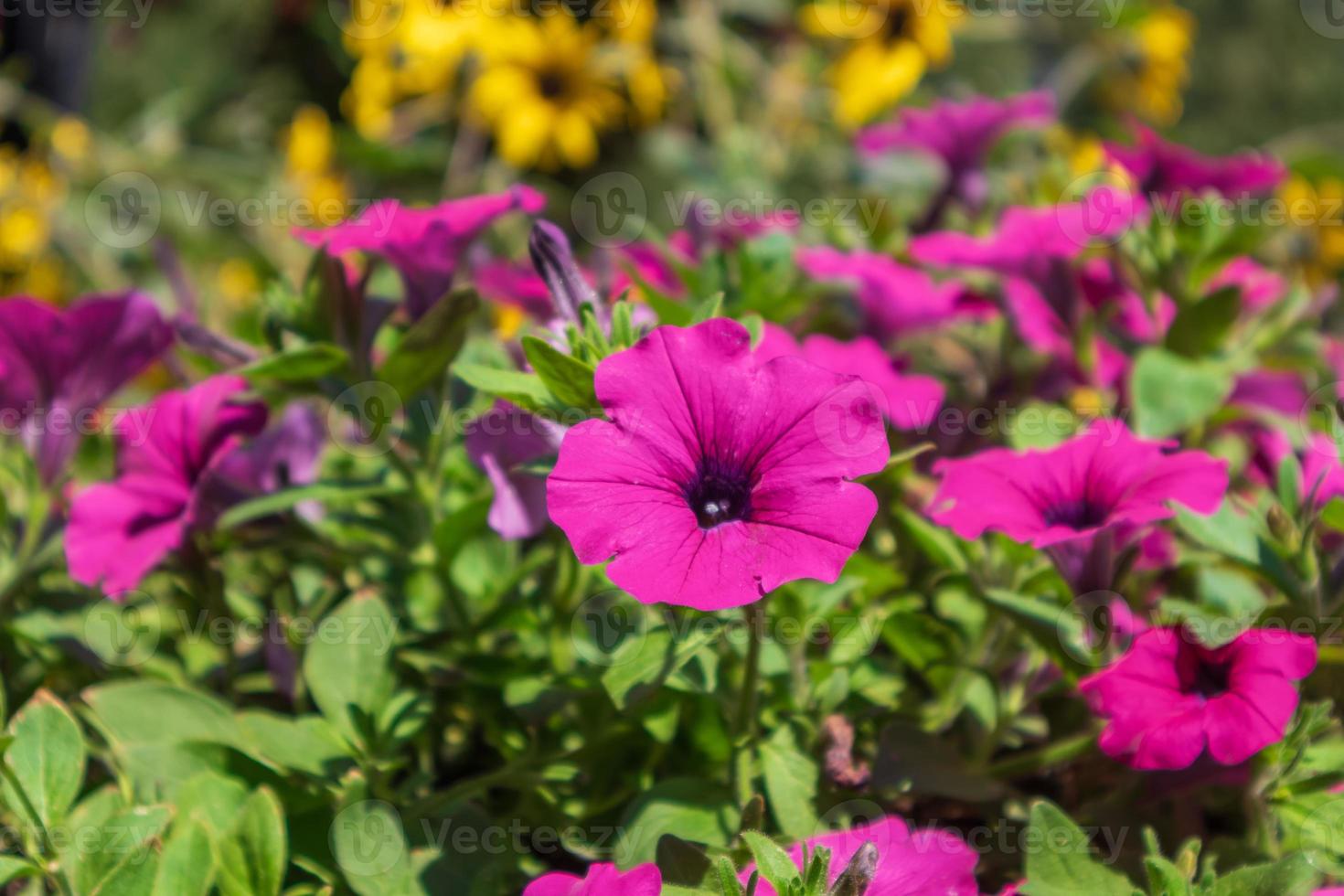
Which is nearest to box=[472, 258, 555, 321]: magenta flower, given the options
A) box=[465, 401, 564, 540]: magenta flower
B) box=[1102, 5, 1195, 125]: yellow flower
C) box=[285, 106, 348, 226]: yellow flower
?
box=[465, 401, 564, 540]: magenta flower

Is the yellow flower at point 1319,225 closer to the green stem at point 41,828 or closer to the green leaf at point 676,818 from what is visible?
the green leaf at point 676,818

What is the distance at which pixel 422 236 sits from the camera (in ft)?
2.31

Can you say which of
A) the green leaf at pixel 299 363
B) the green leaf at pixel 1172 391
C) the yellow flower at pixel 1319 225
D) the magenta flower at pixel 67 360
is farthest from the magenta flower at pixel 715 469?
the yellow flower at pixel 1319 225

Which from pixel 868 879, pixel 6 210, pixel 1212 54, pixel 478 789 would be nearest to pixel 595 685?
pixel 478 789

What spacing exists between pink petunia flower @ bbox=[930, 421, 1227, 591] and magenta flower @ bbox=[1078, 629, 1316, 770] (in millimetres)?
66

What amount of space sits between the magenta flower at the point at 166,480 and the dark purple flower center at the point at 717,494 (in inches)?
12.1

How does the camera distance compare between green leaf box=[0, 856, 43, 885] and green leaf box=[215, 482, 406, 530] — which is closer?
green leaf box=[0, 856, 43, 885]

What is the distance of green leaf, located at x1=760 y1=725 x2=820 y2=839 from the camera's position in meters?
0.61

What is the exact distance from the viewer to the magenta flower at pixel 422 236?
700 mm

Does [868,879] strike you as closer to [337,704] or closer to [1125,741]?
[1125,741]

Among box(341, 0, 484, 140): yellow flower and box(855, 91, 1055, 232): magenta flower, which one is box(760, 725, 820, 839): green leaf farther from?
box(341, 0, 484, 140): yellow flower

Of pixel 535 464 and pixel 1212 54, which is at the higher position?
pixel 535 464

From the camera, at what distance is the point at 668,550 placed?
1.77 ft

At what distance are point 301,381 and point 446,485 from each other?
13 centimetres
